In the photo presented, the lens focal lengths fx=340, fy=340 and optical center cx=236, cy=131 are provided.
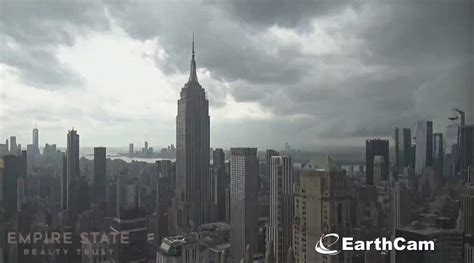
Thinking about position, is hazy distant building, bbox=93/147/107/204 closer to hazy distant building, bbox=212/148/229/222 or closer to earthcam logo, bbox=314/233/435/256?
hazy distant building, bbox=212/148/229/222

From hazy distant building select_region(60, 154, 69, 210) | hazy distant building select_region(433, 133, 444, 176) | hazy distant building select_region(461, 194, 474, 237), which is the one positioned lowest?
hazy distant building select_region(461, 194, 474, 237)

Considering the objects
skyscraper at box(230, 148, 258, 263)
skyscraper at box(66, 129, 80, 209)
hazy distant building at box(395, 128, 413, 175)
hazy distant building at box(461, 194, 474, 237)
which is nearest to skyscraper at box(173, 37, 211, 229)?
skyscraper at box(230, 148, 258, 263)

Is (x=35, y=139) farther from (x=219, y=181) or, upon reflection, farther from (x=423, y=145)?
(x=423, y=145)

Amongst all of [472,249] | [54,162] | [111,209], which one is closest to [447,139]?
[472,249]

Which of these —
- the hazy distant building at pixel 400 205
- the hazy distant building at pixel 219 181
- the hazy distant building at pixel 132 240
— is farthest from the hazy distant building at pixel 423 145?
the hazy distant building at pixel 132 240

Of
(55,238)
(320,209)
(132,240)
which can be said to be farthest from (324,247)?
(55,238)

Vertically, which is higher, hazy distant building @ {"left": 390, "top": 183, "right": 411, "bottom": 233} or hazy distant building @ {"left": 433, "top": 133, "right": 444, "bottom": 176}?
hazy distant building @ {"left": 433, "top": 133, "right": 444, "bottom": 176}

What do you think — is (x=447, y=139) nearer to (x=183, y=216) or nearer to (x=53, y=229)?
(x=183, y=216)

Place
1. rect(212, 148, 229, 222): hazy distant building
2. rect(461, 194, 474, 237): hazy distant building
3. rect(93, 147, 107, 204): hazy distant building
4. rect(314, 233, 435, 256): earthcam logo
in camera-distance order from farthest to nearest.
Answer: rect(212, 148, 229, 222): hazy distant building, rect(93, 147, 107, 204): hazy distant building, rect(461, 194, 474, 237): hazy distant building, rect(314, 233, 435, 256): earthcam logo
